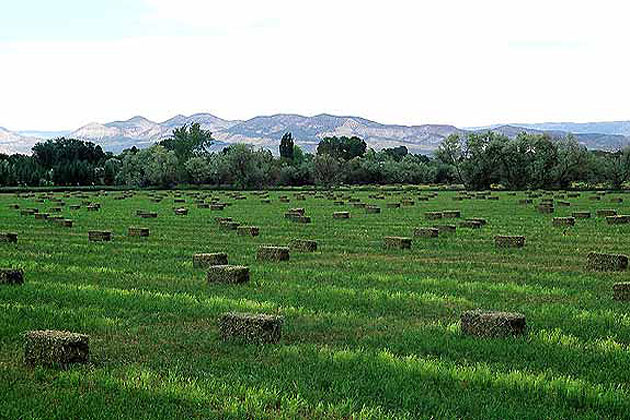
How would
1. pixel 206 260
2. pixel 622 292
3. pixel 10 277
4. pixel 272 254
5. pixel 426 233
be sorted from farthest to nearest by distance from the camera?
1. pixel 426 233
2. pixel 272 254
3. pixel 206 260
4. pixel 10 277
5. pixel 622 292

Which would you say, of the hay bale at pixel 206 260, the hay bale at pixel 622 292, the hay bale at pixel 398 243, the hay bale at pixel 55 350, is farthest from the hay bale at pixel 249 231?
the hay bale at pixel 55 350

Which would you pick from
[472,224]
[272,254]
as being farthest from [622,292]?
[472,224]

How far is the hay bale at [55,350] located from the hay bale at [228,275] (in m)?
6.78

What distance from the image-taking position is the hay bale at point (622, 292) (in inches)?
589

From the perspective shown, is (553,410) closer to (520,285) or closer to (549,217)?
(520,285)

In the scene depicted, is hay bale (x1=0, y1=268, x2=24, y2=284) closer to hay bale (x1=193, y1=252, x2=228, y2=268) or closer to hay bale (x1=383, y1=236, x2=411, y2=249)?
hay bale (x1=193, y1=252, x2=228, y2=268)

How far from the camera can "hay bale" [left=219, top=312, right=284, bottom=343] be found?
37.8 feet

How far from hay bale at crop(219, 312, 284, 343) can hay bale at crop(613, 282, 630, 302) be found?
706 centimetres

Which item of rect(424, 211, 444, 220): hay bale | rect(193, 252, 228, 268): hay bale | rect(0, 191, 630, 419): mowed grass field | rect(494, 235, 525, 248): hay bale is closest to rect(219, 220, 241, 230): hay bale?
rect(0, 191, 630, 419): mowed grass field

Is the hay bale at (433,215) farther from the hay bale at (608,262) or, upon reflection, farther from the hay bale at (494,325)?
the hay bale at (494,325)

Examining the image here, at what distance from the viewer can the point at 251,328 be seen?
11.6m

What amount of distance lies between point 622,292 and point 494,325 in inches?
175

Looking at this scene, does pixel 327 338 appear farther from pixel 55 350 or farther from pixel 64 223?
pixel 64 223

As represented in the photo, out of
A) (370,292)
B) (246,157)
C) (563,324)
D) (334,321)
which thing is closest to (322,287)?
(370,292)
